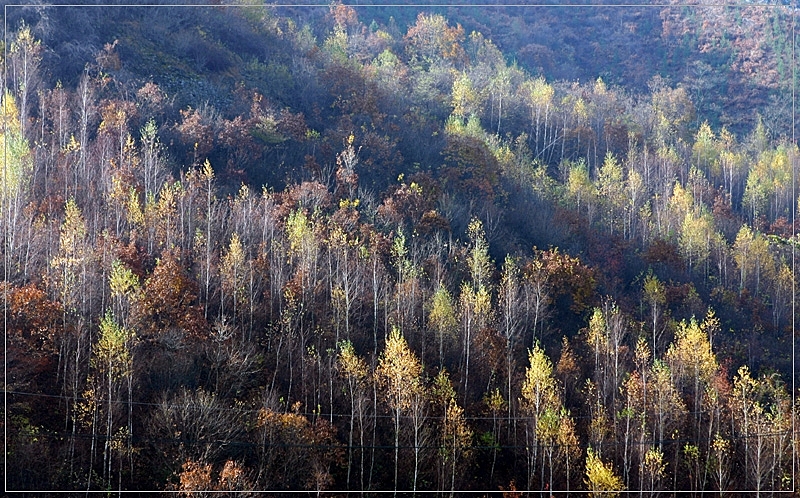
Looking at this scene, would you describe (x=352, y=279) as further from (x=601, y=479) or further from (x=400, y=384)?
(x=601, y=479)

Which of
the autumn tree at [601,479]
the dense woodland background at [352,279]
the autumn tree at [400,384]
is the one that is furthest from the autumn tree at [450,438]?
the autumn tree at [601,479]

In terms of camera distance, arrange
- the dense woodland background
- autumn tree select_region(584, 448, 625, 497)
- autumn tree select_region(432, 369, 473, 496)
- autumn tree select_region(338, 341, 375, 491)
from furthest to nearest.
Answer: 1. autumn tree select_region(338, 341, 375, 491)
2. autumn tree select_region(432, 369, 473, 496)
3. autumn tree select_region(584, 448, 625, 497)
4. the dense woodland background

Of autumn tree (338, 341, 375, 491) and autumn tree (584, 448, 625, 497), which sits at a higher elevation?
autumn tree (338, 341, 375, 491)

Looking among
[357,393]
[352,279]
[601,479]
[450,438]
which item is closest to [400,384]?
[357,393]

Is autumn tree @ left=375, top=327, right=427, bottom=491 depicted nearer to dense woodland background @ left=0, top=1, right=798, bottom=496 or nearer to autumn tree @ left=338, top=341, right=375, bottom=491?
dense woodland background @ left=0, top=1, right=798, bottom=496

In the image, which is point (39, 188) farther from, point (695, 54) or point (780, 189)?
point (695, 54)

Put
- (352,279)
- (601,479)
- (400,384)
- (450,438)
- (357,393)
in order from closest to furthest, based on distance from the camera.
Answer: (601,479), (450,438), (400,384), (357,393), (352,279)

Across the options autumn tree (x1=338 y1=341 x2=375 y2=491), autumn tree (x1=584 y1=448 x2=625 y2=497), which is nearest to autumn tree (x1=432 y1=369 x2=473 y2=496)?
autumn tree (x1=338 y1=341 x2=375 y2=491)

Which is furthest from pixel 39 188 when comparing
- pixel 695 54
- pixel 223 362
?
pixel 695 54

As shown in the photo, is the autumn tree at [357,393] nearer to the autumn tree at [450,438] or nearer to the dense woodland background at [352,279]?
the dense woodland background at [352,279]
